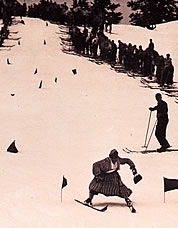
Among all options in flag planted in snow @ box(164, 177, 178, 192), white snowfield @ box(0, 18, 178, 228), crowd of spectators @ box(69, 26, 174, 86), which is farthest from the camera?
crowd of spectators @ box(69, 26, 174, 86)

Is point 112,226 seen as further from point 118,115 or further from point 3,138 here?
point 118,115

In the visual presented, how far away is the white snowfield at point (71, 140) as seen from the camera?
23.5 feet

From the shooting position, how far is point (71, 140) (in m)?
12.6

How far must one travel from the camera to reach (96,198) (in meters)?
8.39

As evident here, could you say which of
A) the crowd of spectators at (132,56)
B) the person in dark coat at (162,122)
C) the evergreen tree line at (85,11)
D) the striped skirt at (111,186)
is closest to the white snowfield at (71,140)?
the striped skirt at (111,186)

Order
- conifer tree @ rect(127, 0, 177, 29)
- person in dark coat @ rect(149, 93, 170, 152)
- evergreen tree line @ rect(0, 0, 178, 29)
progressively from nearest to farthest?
person in dark coat @ rect(149, 93, 170, 152)
evergreen tree line @ rect(0, 0, 178, 29)
conifer tree @ rect(127, 0, 177, 29)

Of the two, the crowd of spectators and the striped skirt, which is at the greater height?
the striped skirt

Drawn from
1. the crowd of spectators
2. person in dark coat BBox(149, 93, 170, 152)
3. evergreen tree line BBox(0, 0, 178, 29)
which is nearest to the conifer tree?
evergreen tree line BBox(0, 0, 178, 29)

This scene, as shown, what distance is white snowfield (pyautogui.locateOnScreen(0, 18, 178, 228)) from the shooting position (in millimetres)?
7160

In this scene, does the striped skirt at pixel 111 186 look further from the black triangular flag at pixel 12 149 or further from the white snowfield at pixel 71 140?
the black triangular flag at pixel 12 149

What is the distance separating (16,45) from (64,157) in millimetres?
20283

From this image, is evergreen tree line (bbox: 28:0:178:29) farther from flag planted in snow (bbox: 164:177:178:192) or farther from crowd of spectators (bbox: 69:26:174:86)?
flag planted in snow (bbox: 164:177:178:192)

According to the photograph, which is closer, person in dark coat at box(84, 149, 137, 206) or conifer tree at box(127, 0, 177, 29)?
person in dark coat at box(84, 149, 137, 206)

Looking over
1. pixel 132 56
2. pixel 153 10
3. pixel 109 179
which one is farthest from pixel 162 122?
pixel 153 10
